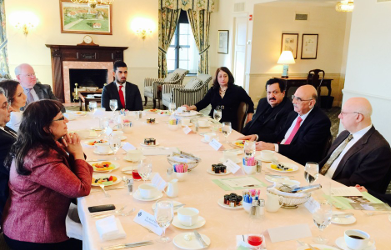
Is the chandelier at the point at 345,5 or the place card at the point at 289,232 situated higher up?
the chandelier at the point at 345,5

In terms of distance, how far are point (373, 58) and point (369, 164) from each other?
3302 millimetres

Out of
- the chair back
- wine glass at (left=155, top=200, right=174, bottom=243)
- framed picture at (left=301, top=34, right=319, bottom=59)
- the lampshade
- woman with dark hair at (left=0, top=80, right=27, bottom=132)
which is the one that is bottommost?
the chair back

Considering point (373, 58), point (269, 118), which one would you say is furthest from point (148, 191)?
point (373, 58)

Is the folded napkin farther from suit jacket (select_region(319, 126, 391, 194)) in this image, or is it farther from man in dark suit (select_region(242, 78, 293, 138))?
man in dark suit (select_region(242, 78, 293, 138))

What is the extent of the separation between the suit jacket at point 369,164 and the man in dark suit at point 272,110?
4.42 ft

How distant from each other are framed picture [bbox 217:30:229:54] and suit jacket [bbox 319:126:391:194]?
320 inches

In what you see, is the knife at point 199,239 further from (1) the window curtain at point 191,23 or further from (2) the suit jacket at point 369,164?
(1) the window curtain at point 191,23

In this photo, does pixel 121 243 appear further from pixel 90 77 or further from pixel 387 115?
pixel 90 77

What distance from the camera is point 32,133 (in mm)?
1851

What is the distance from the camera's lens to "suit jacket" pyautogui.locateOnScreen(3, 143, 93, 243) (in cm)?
180

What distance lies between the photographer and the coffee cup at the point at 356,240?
1.39 m

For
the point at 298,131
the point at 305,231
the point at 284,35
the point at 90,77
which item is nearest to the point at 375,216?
the point at 305,231

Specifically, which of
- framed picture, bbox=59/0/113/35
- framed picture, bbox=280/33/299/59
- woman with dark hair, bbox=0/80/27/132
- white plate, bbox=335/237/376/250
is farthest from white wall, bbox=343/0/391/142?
framed picture, bbox=59/0/113/35

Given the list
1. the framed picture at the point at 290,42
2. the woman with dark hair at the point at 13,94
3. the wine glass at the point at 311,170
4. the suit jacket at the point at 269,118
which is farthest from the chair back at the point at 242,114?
the framed picture at the point at 290,42
